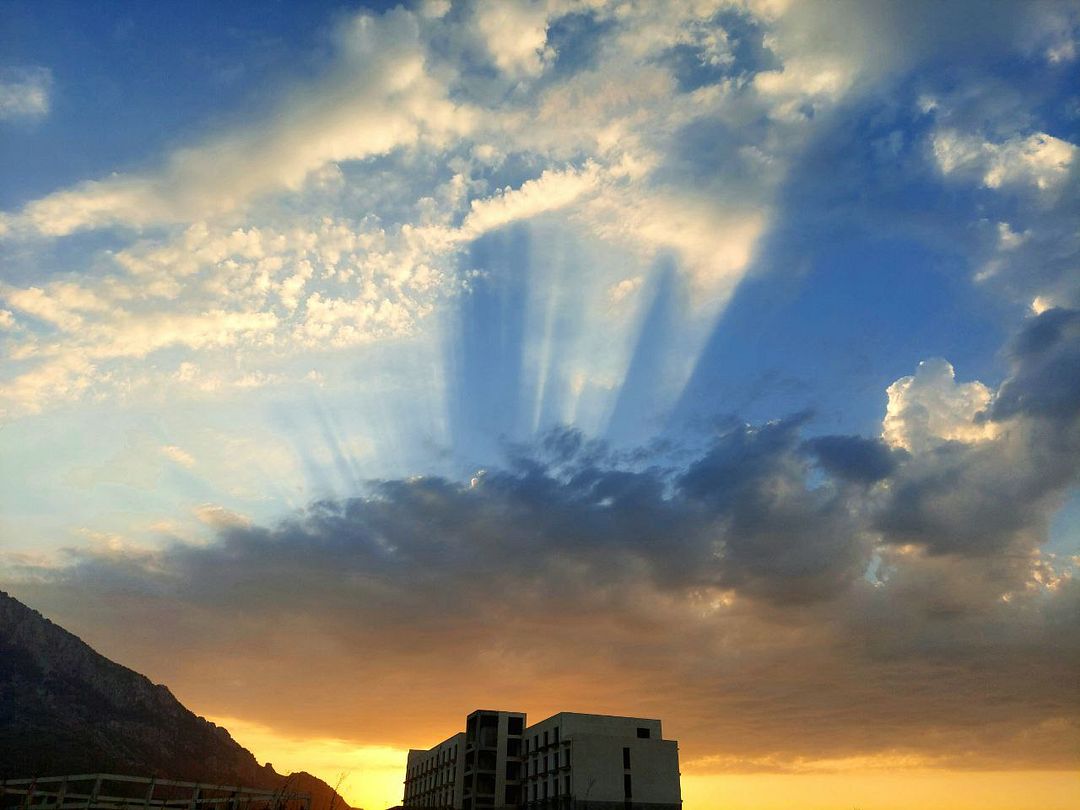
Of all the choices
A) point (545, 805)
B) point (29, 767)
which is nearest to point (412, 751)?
point (545, 805)

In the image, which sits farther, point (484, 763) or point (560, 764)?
point (484, 763)

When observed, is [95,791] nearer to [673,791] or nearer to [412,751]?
[673,791]

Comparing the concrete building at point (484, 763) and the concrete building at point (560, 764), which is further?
the concrete building at point (484, 763)

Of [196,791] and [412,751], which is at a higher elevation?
[412,751]

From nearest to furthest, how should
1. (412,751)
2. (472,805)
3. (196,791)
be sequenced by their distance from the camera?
1. (196,791)
2. (472,805)
3. (412,751)

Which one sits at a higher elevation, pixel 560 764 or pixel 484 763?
pixel 484 763

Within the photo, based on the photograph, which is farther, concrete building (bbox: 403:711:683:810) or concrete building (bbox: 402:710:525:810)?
concrete building (bbox: 402:710:525:810)

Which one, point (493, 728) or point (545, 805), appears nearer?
point (545, 805)

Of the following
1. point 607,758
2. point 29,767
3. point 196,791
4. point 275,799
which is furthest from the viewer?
point 29,767
